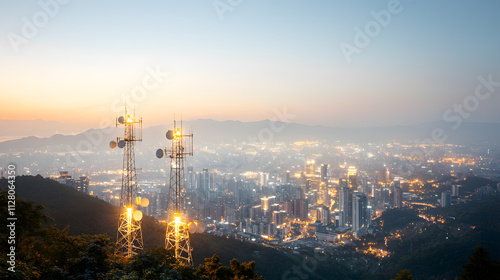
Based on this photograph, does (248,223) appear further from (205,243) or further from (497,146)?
(497,146)

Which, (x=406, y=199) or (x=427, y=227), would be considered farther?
(x=406, y=199)

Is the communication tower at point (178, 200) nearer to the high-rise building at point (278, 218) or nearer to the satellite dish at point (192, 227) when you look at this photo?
the satellite dish at point (192, 227)

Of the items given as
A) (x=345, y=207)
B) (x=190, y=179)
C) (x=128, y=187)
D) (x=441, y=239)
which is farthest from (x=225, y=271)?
(x=190, y=179)

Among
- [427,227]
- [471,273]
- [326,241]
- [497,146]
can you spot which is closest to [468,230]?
[427,227]

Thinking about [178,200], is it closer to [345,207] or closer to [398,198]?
[345,207]

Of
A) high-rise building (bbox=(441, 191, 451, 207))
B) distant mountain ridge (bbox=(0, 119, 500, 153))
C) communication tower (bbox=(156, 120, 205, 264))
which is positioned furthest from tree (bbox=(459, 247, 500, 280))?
distant mountain ridge (bbox=(0, 119, 500, 153))

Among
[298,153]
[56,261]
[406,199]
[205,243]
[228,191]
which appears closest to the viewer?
[56,261]

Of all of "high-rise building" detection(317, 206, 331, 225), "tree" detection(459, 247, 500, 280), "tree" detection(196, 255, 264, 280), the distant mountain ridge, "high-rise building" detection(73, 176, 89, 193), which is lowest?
"high-rise building" detection(317, 206, 331, 225)

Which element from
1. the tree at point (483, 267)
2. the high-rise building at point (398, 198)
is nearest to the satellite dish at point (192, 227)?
the tree at point (483, 267)

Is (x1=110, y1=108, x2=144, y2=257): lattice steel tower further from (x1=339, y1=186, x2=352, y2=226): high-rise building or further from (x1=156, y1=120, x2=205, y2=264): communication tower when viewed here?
(x1=339, y1=186, x2=352, y2=226): high-rise building
